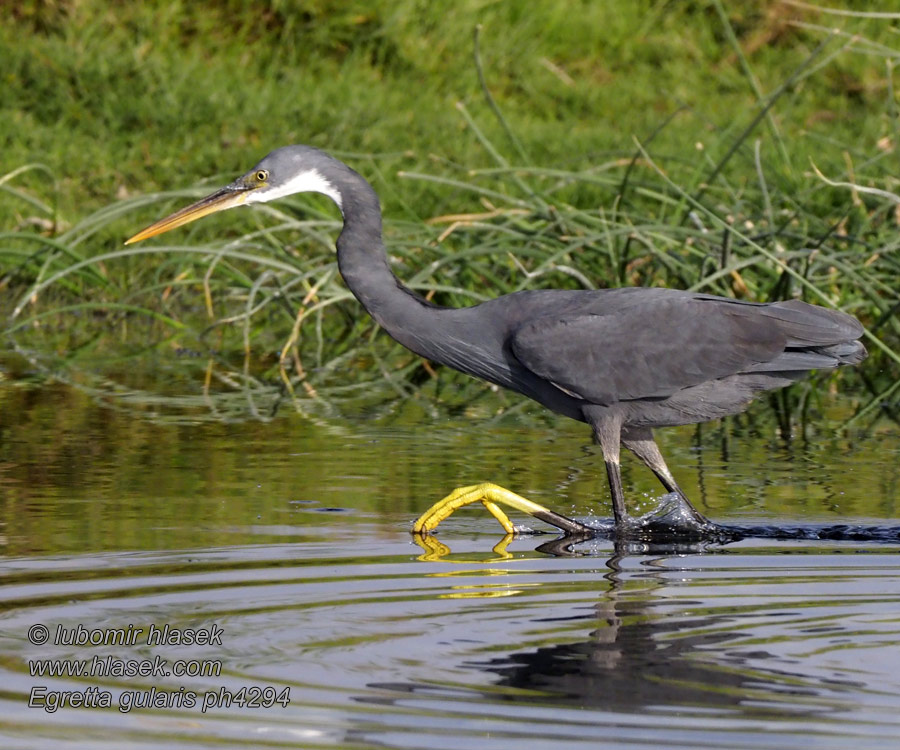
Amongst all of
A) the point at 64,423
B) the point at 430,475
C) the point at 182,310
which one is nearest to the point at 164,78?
the point at 182,310

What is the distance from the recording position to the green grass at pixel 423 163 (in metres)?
8.41

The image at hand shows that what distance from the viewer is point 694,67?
15016mm

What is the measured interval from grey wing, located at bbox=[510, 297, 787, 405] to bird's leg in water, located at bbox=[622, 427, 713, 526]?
0.88 ft

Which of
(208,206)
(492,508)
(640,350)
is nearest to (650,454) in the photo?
(640,350)

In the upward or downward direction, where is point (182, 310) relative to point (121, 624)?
upward

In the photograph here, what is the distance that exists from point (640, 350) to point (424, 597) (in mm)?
1455

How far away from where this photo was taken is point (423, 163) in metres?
11.9

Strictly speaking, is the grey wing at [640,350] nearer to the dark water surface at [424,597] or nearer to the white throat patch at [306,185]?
the dark water surface at [424,597]

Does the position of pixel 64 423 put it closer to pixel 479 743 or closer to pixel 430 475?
pixel 430 475

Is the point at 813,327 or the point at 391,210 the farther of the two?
the point at 391,210

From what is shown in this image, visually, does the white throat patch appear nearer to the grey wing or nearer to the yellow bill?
the yellow bill

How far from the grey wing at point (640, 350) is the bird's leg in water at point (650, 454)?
270 millimetres

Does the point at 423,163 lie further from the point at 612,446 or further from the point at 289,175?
the point at 612,446

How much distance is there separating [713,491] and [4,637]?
274 cm
